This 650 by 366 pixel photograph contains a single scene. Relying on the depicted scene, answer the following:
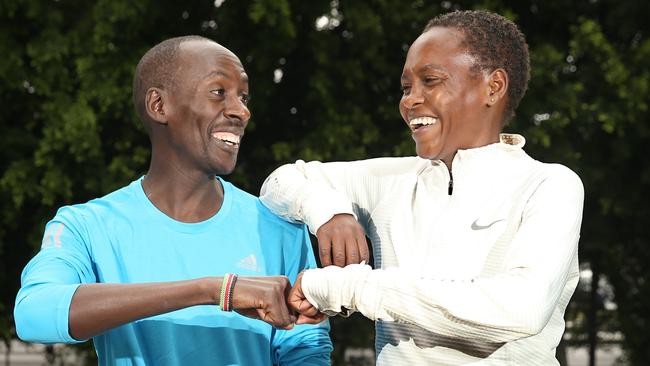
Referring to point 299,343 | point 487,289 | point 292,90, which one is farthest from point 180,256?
point 292,90

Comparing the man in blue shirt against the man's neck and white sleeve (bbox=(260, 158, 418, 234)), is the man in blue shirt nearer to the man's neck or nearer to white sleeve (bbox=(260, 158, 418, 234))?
the man's neck

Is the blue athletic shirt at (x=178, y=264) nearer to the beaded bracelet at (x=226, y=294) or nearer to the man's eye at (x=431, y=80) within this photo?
the beaded bracelet at (x=226, y=294)

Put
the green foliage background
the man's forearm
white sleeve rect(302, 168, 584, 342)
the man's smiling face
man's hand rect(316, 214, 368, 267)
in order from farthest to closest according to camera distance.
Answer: the green foliage background
the man's smiling face
man's hand rect(316, 214, 368, 267)
the man's forearm
white sleeve rect(302, 168, 584, 342)

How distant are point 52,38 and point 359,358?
4.84 metres

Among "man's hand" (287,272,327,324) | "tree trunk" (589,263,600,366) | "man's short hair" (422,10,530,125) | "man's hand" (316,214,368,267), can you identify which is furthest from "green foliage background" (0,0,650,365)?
"man's hand" (287,272,327,324)

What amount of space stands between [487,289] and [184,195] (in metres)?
1.16

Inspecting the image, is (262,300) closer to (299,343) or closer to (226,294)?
(226,294)

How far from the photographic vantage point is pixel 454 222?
2859 mm

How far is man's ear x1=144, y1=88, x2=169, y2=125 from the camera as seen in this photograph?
10.8 feet

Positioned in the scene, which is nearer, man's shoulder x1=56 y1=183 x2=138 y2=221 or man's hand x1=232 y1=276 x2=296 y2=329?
man's hand x1=232 y1=276 x2=296 y2=329

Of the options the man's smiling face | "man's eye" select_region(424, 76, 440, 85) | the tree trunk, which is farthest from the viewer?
the tree trunk

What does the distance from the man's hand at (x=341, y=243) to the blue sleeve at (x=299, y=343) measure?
36cm

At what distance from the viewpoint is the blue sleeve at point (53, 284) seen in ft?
8.77

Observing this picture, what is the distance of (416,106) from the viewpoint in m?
2.95
